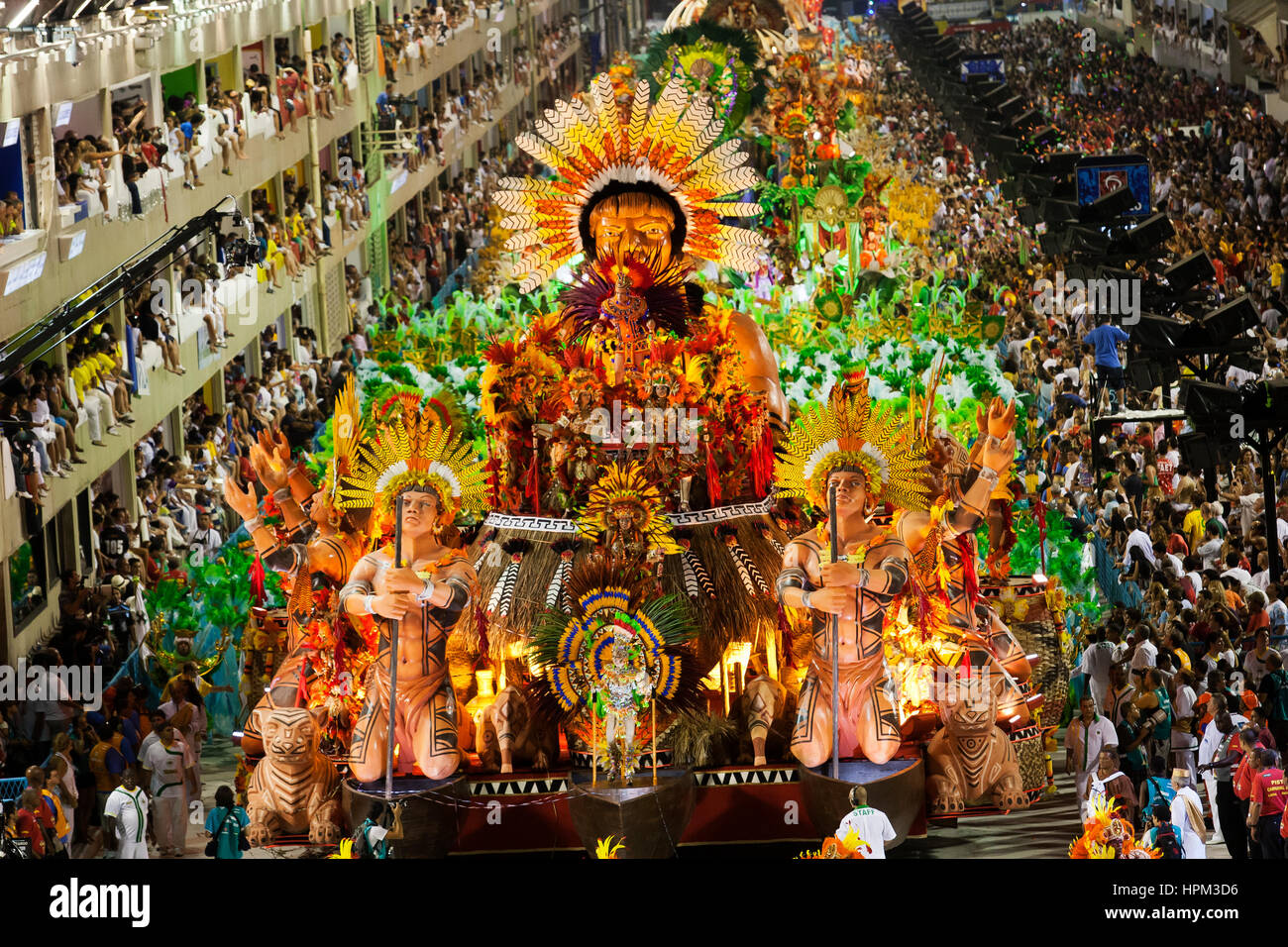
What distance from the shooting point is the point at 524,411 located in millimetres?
14250

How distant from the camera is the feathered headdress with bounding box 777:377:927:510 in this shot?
42.1ft

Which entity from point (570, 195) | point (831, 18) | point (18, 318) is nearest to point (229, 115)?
point (18, 318)

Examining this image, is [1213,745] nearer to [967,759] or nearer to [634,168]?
[967,759]

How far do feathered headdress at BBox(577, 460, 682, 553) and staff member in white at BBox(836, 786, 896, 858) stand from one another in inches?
84.6

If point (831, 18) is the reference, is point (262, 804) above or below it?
below

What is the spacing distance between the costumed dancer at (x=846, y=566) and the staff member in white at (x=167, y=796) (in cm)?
428

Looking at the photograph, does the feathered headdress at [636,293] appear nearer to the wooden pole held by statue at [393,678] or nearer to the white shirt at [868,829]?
the wooden pole held by statue at [393,678]

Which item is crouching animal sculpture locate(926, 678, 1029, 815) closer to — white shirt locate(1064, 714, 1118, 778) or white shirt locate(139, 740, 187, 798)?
white shirt locate(1064, 714, 1118, 778)

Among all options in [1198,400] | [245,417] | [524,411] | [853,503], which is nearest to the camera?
[853,503]

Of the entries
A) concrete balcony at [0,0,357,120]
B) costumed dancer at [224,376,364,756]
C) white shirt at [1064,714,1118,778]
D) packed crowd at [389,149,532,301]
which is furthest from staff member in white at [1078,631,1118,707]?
packed crowd at [389,149,532,301]

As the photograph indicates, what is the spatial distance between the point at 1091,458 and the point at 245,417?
1026cm

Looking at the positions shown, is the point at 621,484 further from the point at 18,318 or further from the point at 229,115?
the point at 229,115
